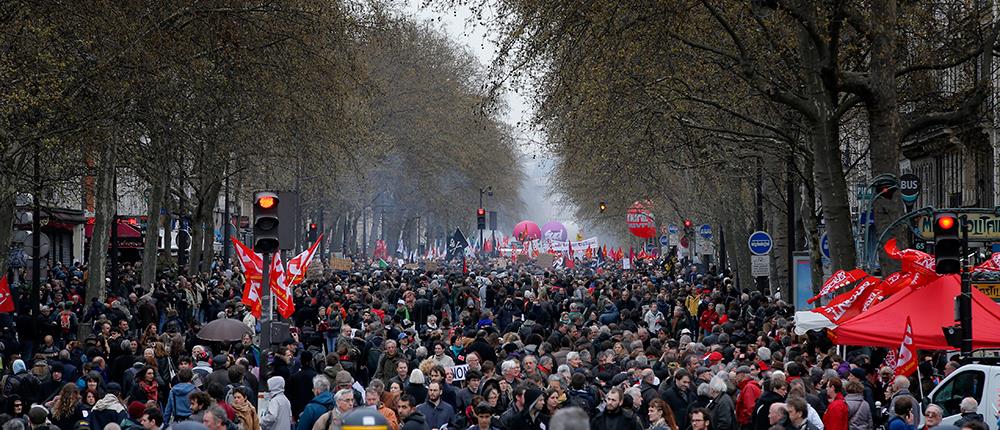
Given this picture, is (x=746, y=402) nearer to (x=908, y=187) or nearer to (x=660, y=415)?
(x=660, y=415)

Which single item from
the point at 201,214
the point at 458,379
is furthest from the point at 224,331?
the point at 201,214

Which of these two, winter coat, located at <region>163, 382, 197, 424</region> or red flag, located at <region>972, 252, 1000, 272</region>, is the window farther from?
winter coat, located at <region>163, 382, 197, 424</region>

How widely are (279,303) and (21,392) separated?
5302 millimetres

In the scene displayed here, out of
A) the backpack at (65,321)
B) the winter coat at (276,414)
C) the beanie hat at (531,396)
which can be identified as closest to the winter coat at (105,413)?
the winter coat at (276,414)

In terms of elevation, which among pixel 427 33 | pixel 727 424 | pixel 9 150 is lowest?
pixel 727 424

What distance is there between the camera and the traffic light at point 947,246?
52.4ft

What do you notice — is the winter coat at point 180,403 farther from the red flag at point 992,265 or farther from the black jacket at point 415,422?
the red flag at point 992,265

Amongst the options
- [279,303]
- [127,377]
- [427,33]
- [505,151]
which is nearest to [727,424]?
[127,377]

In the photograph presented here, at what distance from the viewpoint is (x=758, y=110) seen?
1368 inches

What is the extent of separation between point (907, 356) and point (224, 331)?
9268mm

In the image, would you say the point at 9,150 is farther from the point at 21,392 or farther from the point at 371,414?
the point at 371,414

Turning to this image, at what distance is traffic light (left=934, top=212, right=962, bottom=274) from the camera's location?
52.4 feet

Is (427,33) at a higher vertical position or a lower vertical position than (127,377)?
higher

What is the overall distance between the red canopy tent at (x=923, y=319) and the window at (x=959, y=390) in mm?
2504
